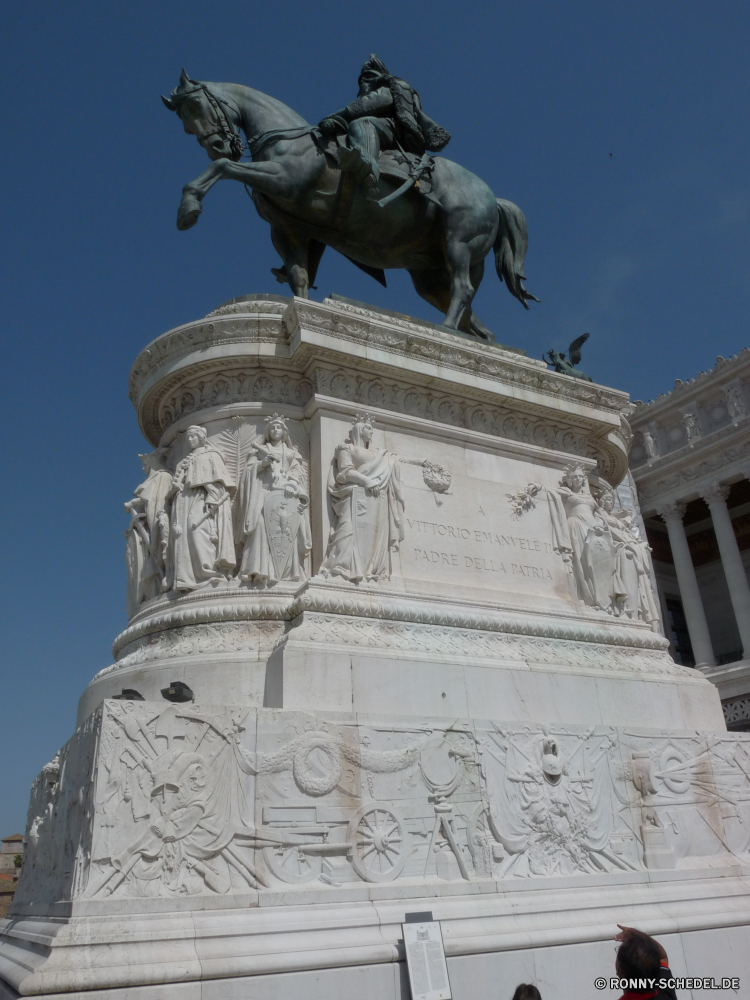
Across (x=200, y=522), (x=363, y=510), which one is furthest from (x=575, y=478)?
(x=200, y=522)

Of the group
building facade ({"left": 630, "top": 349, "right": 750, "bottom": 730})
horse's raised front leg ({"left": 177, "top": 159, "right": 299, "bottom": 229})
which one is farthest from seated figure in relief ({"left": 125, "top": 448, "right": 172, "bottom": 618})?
building facade ({"left": 630, "top": 349, "right": 750, "bottom": 730})

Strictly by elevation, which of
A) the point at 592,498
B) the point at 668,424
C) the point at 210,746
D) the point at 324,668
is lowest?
the point at 210,746

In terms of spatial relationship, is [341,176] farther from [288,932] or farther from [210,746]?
[288,932]

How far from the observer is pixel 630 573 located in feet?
39.9

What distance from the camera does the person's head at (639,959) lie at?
4297 millimetres

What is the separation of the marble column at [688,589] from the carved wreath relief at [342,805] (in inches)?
1472

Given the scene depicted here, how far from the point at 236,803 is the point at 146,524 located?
4.21m

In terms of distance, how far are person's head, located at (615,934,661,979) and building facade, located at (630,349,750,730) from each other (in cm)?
3899

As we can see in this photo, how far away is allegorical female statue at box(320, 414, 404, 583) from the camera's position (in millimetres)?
9680

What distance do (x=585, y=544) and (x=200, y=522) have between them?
17.4 ft

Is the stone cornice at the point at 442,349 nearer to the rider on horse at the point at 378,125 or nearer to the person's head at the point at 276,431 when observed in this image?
the person's head at the point at 276,431

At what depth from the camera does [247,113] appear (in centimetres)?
1230

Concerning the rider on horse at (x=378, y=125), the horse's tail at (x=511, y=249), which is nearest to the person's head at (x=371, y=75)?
the rider on horse at (x=378, y=125)

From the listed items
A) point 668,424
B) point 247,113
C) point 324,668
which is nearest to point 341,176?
point 247,113
